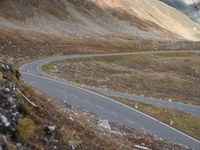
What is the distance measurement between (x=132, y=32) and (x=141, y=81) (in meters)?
74.4

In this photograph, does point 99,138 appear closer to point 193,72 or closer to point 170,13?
point 193,72

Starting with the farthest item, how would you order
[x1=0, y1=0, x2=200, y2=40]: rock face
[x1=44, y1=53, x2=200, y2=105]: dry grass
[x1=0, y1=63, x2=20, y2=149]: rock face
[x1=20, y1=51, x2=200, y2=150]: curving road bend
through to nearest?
[x1=0, y1=0, x2=200, y2=40]: rock face < [x1=44, y1=53, x2=200, y2=105]: dry grass < [x1=20, y1=51, x2=200, y2=150]: curving road bend < [x1=0, y1=63, x2=20, y2=149]: rock face

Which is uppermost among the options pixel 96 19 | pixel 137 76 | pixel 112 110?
pixel 96 19

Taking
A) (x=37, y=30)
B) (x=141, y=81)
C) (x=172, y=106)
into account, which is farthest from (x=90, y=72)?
(x=37, y=30)

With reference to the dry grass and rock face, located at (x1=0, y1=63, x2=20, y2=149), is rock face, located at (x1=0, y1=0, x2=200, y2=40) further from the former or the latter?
rock face, located at (x1=0, y1=63, x2=20, y2=149)

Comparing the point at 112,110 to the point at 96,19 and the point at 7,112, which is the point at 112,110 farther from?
the point at 96,19

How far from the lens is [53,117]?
477 inches

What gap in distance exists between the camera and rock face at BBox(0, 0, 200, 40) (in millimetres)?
102137

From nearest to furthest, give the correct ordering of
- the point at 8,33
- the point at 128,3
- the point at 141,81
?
the point at 141,81, the point at 8,33, the point at 128,3

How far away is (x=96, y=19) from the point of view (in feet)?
424

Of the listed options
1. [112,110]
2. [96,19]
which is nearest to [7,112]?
[112,110]

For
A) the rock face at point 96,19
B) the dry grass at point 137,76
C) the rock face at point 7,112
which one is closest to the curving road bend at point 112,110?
the dry grass at point 137,76

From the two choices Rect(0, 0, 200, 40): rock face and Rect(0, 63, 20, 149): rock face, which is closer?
Rect(0, 63, 20, 149): rock face

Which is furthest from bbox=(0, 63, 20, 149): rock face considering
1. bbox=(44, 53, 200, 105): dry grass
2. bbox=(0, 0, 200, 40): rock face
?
bbox=(0, 0, 200, 40): rock face
